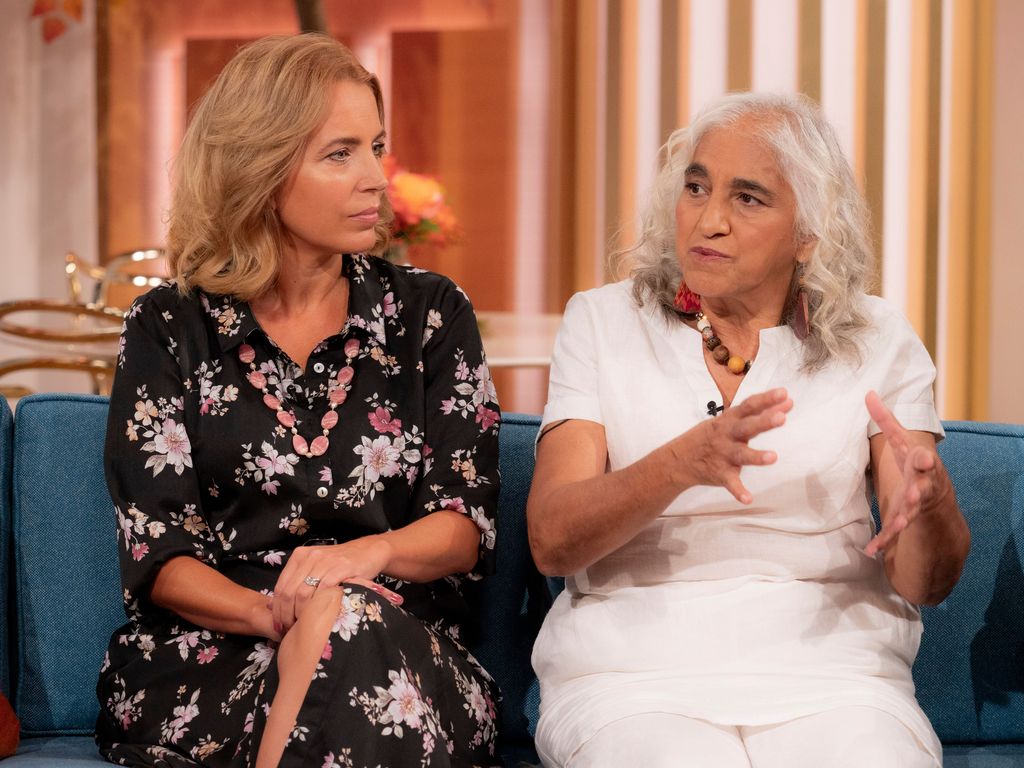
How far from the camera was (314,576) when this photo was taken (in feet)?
5.27

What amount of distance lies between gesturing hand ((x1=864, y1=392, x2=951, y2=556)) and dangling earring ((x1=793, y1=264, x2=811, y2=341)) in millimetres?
256

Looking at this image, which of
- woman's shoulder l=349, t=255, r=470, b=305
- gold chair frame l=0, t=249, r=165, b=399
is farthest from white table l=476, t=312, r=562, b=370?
woman's shoulder l=349, t=255, r=470, b=305

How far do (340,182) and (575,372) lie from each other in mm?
474

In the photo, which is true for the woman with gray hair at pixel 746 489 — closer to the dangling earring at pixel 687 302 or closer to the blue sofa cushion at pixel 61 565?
the dangling earring at pixel 687 302

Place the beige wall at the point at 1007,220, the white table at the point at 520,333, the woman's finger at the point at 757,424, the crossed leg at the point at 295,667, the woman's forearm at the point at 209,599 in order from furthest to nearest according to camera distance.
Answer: the white table at the point at 520,333 < the beige wall at the point at 1007,220 < the woman's forearm at the point at 209,599 < the crossed leg at the point at 295,667 < the woman's finger at the point at 757,424

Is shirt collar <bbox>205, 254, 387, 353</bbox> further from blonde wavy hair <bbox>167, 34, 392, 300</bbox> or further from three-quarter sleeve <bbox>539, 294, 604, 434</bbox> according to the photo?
three-quarter sleeve <bbox>539, 294, 604, 434</bbox>

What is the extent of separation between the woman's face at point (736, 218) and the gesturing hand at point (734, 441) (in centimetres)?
38

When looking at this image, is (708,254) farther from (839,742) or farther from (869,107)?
(869,107)

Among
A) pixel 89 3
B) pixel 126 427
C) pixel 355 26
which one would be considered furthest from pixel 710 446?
pixel 89 3

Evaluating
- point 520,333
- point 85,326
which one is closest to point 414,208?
point 520,333

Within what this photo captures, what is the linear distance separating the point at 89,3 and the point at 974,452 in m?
4.79

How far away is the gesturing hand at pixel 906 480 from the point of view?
1502 millimetres

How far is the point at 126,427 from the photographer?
1.82 m

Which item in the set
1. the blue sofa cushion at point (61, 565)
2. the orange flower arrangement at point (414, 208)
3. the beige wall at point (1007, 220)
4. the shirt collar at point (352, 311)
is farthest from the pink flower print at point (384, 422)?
the beige wall at point (1007, 220)
